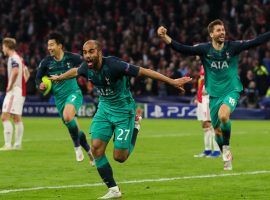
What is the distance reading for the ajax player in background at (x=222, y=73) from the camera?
14602 mm

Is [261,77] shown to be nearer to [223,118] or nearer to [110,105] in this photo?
[223,118]

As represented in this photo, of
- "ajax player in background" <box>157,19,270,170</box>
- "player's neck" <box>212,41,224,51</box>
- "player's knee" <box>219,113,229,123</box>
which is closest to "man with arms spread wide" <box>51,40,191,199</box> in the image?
"player's knee" <box>219,113,229,123</box>

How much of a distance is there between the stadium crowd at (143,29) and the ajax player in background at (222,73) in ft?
55.5

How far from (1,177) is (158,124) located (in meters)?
17.1

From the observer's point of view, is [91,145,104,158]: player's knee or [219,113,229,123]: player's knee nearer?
[91,145,104,158]: player's knee

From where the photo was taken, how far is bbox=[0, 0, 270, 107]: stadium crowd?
34281mm

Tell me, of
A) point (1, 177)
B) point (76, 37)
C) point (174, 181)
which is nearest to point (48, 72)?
point (1, 177)

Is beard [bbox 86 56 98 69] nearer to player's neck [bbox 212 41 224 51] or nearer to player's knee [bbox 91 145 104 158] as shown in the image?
player's knee [bbox 91 145 104 158]

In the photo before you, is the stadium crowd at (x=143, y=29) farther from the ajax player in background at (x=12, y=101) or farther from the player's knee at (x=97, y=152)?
the player's knee at (x=97, y=152)

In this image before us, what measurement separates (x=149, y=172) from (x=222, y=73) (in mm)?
2175

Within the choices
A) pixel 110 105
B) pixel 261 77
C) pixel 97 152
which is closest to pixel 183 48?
pixel 110 105

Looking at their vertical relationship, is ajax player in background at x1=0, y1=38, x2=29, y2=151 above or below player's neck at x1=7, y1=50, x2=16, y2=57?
below

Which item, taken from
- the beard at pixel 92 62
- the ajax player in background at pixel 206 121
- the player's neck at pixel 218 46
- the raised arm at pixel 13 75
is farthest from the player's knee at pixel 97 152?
the raised arm at pixel 13 75

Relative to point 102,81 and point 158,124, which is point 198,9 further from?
point 102,81
